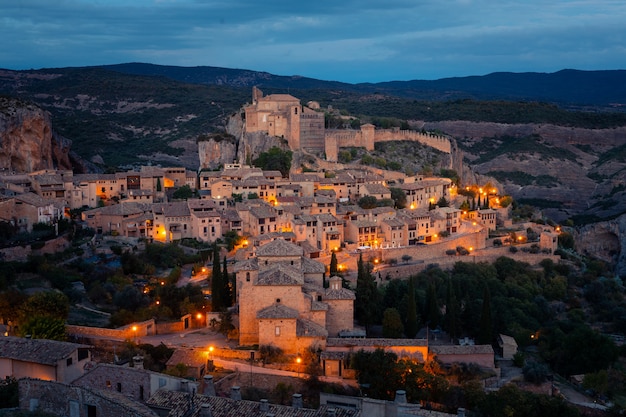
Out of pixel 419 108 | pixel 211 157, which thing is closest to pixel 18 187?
pixel 211 157

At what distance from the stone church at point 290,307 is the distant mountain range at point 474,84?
10232cm

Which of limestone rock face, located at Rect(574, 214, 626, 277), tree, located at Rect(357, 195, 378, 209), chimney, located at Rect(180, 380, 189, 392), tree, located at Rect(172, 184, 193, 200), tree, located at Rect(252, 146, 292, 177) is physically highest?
tree, located at Rect(252, 146, 292, 177)

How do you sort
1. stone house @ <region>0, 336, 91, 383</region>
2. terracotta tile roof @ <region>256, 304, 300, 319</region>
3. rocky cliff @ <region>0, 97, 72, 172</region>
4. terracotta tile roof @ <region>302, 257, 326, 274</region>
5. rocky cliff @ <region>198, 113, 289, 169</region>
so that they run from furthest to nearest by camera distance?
rocky cliff @ <region>198, 113, 289, 169</region>, rocky cliff @ <region>0, 97, 72, 172</region>, terracotta tile roof @ <region>302, 257, 326, 274</region>, terracotta tile roof @ <region>256, 304, 300, 319</region>, stone house @ <region>0, 336, 91, 383</region>

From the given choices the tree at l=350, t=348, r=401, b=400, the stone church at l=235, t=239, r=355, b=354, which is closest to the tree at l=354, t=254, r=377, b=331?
the stone church at l=235, t=239, r=355, b=354

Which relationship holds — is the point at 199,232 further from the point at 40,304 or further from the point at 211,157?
the point at 211,157

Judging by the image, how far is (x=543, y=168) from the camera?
234ft

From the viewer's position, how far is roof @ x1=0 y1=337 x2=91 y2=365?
52.4 ft

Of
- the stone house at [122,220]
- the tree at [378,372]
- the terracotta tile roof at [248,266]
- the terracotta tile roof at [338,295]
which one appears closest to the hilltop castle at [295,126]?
the stone house at [122,220]

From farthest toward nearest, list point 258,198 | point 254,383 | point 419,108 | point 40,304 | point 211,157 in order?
point 419,108 → point 211,157 → point 258,198 → point 40,304 → point 254,383

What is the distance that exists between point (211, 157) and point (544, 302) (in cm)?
2173

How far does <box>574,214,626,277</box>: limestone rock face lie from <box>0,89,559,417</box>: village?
636 centimetres

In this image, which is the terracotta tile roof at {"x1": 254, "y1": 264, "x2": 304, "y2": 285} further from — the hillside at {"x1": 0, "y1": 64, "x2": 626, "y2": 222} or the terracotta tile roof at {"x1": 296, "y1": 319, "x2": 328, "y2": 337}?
the hillside at {"x1": 0, "y1": 64, "x2": 626, "y2": 222}

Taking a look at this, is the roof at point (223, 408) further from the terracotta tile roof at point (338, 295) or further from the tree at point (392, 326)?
the tree at point (392, 326)

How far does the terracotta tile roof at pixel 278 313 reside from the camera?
2027 cm
